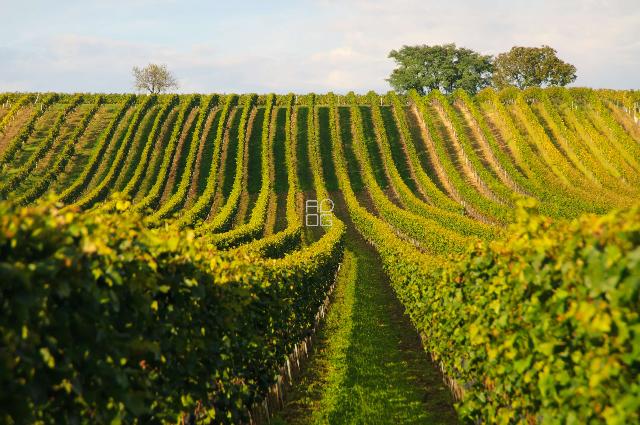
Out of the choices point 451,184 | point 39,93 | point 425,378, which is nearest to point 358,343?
point 425,378

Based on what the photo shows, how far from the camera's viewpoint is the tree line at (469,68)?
458 feet

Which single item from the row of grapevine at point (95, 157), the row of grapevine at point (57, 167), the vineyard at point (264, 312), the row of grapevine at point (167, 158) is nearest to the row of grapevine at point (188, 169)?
the row of grapevine at point (167, 158)

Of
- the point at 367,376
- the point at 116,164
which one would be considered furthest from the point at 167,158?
the point at 367,376

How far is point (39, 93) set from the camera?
104875 mm

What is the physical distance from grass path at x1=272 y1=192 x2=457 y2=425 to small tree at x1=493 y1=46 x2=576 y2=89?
405 ft

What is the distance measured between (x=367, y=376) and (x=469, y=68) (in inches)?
5208

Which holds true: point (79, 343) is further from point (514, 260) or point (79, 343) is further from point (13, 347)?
point (514, 260)

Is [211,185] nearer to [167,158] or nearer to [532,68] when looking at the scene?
[167,158]

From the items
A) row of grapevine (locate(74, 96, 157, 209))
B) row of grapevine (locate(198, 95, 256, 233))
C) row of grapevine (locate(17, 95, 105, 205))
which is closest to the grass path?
row of grapevine (locate(198, 95, 256, 233))

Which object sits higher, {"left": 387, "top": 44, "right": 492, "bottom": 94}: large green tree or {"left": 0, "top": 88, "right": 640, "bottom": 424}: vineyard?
{"left": 387, "top": 44, "right": 492, "bottom": 94}: large green tree

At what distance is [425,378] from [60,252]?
14.3 metres

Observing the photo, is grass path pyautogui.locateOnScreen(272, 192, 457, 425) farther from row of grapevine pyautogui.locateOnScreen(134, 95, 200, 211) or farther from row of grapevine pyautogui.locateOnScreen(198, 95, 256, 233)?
row of grapevine pyautogui.locateOnScreen(134, 95, 200, 211)

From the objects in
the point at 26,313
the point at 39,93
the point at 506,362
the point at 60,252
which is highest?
the point at 39,93

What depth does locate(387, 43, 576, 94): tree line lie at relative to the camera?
5497 inches
